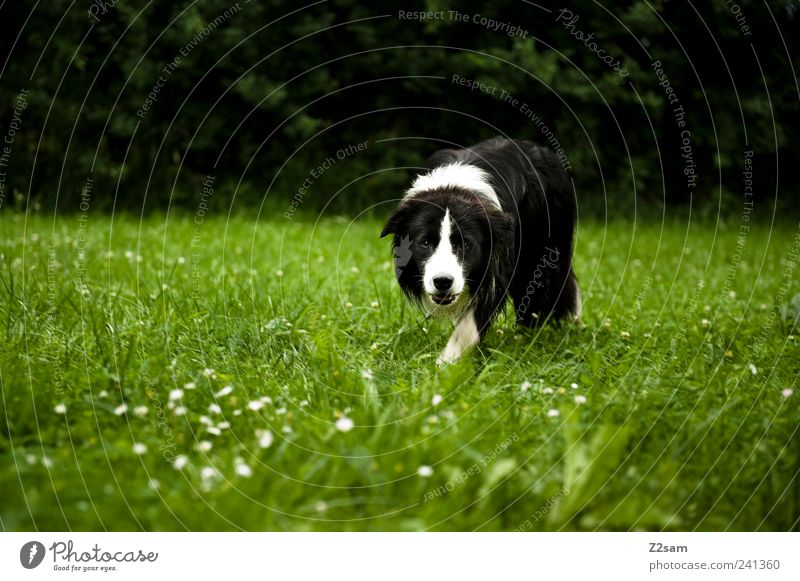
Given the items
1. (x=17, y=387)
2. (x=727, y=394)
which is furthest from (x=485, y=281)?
(x=17, y=387)

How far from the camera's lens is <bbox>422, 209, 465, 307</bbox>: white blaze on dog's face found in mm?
3248

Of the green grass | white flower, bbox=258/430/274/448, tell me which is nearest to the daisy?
the green grass

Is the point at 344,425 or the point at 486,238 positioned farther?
the point at 486,238

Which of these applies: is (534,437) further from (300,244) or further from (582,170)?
(582,170)

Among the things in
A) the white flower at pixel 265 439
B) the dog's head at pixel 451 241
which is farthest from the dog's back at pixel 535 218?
the white flower at pixel 265 439

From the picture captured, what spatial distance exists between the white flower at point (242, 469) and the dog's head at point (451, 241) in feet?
4.73

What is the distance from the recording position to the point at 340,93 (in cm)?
1000

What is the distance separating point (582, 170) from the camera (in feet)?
34.5

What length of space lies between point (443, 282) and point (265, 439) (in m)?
1.34

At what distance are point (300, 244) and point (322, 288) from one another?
219 cm

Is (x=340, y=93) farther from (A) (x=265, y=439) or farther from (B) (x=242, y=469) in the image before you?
(B) (x=242, y=469)
